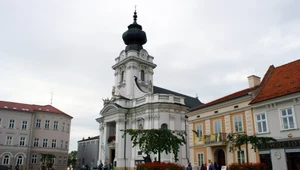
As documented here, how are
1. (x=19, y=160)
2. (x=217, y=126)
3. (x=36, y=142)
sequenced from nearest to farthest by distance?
(x=217, y=126) → (x=19, y=160) → (x=36, y=142)

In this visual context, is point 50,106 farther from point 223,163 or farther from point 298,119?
point 298,119

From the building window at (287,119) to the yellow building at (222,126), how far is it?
2.59 meters

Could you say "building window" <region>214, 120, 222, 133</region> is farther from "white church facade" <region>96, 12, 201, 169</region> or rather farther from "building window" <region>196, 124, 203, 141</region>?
"white church facade" <region>96, 12, 201, 169</region>

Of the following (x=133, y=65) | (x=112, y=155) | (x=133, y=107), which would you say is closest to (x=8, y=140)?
(x=112, y=155)

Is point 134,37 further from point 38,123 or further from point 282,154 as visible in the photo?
point 282,154

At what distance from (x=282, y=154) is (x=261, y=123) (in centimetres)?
288

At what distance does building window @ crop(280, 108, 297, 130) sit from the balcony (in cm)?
520

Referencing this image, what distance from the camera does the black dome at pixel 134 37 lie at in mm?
46844

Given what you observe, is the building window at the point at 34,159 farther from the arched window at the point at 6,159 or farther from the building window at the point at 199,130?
the building window at the point at 199,130

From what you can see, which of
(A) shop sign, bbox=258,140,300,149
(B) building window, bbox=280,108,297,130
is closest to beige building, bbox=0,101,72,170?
(A) shop sign, bbox=258,140,300,149

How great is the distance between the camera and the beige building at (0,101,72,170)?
46125 millimetres

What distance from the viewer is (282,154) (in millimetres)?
19781

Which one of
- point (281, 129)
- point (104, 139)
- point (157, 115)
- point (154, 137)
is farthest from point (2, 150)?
point (281, 129)

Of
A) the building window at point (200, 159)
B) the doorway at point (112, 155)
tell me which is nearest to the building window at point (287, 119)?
the building window at point (200, 159)
